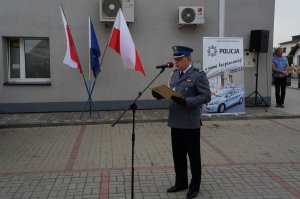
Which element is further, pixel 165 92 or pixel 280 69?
pixel 280 69

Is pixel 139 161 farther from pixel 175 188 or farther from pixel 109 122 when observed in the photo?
pixel 109 122

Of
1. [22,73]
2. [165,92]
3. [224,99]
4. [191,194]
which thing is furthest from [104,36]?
[191,194]

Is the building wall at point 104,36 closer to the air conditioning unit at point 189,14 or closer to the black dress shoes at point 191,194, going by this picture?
the air conditioning unit at point 189,14

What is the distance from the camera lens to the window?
11508mm

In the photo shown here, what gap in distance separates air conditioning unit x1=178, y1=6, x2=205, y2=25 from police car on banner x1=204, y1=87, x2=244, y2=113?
237 centimetres

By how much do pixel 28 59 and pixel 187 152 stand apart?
8.04m

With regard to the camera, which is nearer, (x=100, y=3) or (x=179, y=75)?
(x=179, y=75)

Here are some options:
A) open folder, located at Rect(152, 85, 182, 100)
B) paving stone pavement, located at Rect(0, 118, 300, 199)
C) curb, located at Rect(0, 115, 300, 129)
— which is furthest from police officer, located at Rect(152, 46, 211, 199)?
curb, located at Rect(0, 115, 300, 129)

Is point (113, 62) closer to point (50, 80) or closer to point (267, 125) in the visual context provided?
point (50, 80)

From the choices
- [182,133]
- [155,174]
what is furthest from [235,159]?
[182,133]

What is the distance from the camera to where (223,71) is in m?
10.5

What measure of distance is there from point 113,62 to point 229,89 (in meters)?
3.51

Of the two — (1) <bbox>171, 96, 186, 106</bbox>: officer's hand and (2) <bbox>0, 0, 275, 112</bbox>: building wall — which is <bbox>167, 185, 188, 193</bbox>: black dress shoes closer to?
(1) <bbox>171, 96, 186, 106</bbox>: officer's hand

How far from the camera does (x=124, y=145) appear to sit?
777 centimetres
